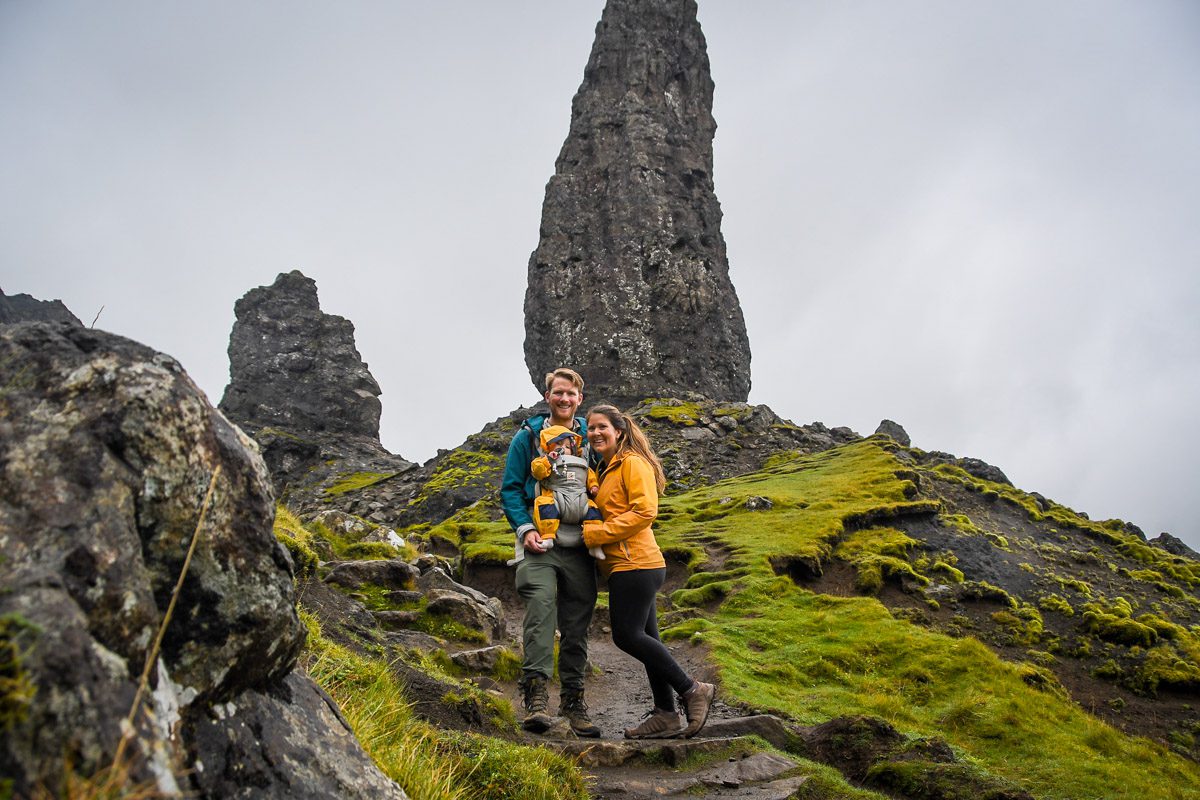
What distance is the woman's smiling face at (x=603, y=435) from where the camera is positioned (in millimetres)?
9438

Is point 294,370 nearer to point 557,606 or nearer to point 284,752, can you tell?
point 557,606

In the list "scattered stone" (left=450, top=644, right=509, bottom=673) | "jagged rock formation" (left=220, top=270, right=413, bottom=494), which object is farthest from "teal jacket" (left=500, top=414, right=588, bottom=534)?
"jagged rock formation" (left=220, top=270, right=413, bottom=494)

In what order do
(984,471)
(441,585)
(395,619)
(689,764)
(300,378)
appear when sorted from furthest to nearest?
1. (300,378)
2. (984,471)
3. (441,585)
4. (395,619)
5. (689,764)

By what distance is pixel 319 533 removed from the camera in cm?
2025

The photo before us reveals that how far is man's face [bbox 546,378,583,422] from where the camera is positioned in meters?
9.71

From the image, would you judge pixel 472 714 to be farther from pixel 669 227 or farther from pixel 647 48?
pixel 647 48

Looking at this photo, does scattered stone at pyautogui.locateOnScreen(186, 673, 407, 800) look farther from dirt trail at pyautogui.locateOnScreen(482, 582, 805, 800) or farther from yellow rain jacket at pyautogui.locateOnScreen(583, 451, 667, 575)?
yellow rain jacket at pyautogui.locateOnScreen(583, 451, 667, 575)

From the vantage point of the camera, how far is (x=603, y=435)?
9430 millimetres

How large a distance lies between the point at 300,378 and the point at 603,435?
73759 mm

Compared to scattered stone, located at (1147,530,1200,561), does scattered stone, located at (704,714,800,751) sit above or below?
below

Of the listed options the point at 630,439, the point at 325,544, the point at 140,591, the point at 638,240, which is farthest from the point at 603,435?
the point at 638,240

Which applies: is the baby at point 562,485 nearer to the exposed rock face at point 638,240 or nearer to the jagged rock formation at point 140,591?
the jagged rock formation at point 140,591

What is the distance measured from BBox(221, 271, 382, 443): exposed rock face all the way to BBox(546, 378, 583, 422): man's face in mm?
69310

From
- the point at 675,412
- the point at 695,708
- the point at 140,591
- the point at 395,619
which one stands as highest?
the point at 675,412
